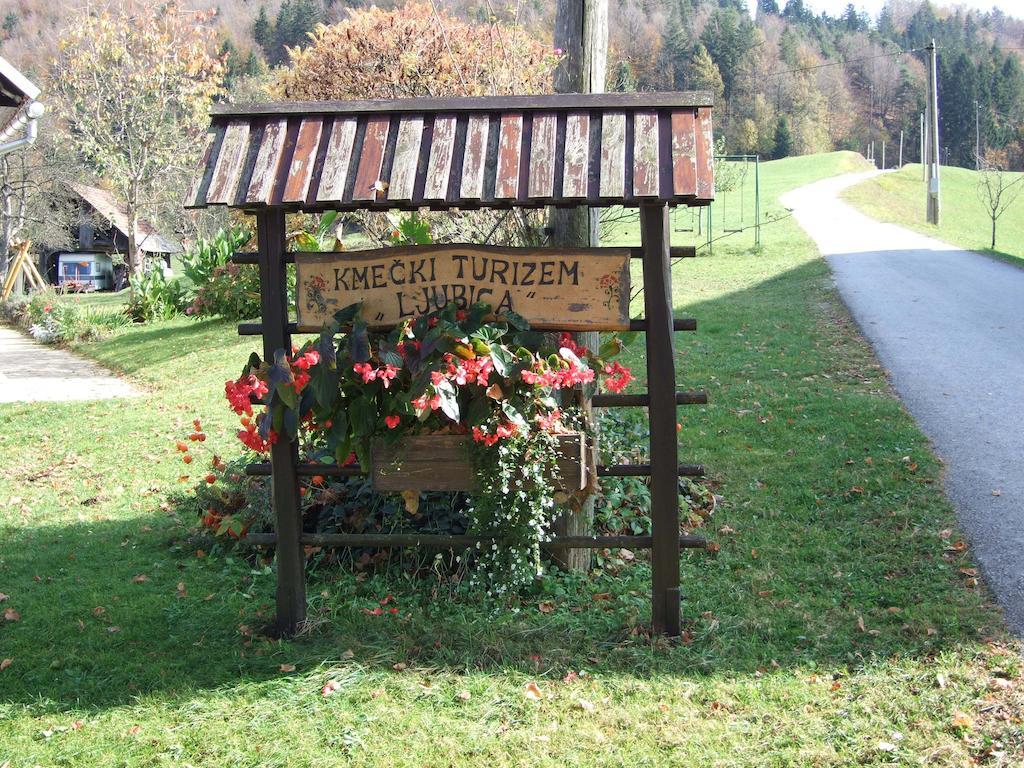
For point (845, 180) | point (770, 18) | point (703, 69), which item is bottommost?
point (845, 180)

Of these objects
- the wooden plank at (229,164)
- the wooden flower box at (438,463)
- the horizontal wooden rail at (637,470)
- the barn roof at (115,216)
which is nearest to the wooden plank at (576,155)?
the wooden flower box at (438,463)

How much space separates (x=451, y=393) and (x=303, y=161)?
1.21 metres

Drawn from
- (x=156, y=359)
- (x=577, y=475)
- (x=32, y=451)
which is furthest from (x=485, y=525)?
(x=156, y=359)

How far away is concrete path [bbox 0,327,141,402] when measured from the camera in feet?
39.5

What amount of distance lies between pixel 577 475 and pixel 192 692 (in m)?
1.87

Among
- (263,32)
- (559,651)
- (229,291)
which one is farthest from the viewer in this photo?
(263,32)

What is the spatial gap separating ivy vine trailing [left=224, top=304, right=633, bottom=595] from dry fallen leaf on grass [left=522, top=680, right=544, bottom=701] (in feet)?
1.95

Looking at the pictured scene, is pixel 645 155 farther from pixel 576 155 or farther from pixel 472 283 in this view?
pixel 472 283

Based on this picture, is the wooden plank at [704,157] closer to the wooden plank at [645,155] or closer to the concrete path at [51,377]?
the wooden plank at [645,155]

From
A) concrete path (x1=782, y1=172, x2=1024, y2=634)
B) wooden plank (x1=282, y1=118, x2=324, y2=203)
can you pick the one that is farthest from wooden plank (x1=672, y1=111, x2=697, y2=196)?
concrete path (x1=782, y1=172, x2=1024, y2=634)

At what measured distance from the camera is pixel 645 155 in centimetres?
387

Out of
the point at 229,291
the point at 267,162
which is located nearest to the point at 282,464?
the point at 267,162

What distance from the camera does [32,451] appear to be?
8.68m

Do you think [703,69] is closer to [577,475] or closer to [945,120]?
[945,120]
